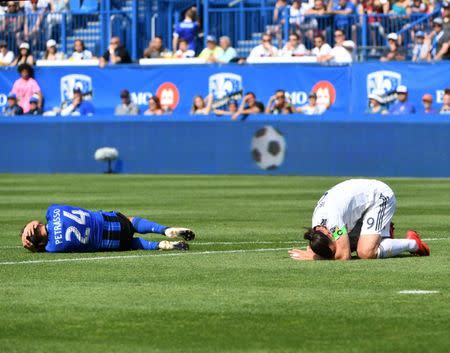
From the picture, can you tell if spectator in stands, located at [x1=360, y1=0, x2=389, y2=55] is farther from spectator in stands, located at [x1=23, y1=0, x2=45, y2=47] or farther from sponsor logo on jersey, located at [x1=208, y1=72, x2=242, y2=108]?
spectator in stands, located at [x1=23, y1=0, x2=45, y2=47]

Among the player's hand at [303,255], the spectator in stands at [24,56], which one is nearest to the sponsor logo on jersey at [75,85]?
the spectator in stands at [24,56]

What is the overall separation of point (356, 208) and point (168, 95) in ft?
70.9

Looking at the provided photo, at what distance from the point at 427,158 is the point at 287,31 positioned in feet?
20.1

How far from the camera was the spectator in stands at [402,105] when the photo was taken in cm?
2864

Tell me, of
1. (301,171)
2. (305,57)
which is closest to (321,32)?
(305,57)

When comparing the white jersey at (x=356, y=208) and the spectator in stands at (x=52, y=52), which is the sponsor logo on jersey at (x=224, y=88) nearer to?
the spectator in stands at (x=52, y=52)

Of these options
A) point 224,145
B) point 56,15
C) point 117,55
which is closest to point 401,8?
point 224,145

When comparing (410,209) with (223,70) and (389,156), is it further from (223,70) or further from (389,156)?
(223,70)

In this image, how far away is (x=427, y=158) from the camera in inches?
1091

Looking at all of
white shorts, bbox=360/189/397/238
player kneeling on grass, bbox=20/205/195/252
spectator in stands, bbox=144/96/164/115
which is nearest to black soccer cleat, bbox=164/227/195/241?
player kneeling on grass, bbox=20/205/195/252

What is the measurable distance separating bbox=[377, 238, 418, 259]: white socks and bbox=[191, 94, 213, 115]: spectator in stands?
19.3 metres

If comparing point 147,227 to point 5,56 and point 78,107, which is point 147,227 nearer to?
point 78,107

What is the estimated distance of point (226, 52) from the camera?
106 ft

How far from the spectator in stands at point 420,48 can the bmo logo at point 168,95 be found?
6091 mm
